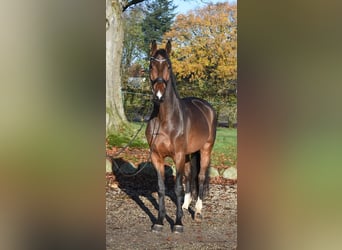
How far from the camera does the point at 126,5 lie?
2742 mm

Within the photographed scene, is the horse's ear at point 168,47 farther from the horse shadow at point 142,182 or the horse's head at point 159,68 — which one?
the horse shadow at point 142,182

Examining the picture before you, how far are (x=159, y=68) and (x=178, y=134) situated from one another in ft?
1.89

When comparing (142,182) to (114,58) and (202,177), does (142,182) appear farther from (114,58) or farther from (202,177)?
(114,58)

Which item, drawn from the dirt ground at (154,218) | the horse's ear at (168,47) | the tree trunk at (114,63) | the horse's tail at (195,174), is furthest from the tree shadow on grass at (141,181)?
the horse's ear at (168,47)

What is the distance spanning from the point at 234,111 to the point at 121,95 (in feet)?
2.65

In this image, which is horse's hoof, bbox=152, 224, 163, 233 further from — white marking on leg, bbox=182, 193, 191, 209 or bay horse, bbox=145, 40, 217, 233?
white marking on leg, bbox=182, 193, 191, 209

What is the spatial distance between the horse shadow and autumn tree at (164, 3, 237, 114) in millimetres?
665

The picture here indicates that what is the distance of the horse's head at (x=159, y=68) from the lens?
106 inches

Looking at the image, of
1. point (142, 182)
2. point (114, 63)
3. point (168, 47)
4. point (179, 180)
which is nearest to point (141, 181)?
point (142, 182)

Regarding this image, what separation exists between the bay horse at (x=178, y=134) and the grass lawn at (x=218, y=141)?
8 centimetres

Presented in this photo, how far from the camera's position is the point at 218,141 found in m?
3.01

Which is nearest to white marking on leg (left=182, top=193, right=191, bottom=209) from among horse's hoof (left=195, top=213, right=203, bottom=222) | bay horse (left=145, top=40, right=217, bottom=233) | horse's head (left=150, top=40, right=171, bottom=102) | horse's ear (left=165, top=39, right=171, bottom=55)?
bay horse (left=145, top=40, right=217, bottom=233)
